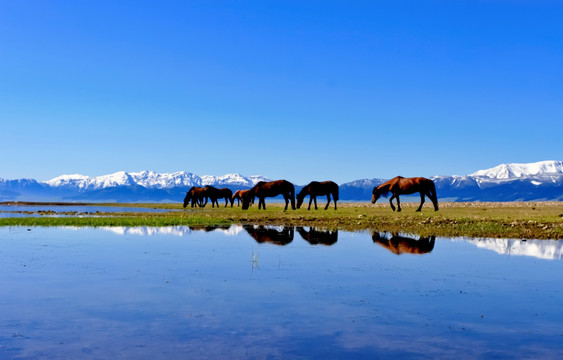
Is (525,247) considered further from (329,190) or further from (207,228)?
(329,190)

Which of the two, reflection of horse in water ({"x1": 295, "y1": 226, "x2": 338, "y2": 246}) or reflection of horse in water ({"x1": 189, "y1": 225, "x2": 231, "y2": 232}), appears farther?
reflection of horse in water ({"x1": 189, "y1": 225, "x2": 231, "y2": 232})

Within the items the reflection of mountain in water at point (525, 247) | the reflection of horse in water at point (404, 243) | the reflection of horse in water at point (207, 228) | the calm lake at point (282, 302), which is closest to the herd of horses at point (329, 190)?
the reflection of horse in water at point (207, 228)

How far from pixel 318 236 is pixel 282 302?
641 inches

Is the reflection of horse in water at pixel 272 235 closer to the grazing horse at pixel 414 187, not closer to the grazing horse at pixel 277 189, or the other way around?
the grazing horse at pixel 414 187

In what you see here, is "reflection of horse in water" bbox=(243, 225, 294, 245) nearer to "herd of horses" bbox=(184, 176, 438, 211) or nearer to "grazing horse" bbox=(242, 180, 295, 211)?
"herd of horses" bbox=(184, 176, 438, 211)

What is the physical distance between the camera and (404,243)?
79.5 feet

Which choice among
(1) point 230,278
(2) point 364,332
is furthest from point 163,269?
(2) point 364,332

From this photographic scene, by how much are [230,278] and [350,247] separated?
29.5 ft

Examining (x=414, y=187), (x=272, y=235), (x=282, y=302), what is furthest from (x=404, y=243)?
(x=414, y=187)

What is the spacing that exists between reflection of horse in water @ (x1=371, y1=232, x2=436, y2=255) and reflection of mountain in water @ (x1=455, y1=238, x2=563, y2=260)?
2.14 m

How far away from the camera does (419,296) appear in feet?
42.3

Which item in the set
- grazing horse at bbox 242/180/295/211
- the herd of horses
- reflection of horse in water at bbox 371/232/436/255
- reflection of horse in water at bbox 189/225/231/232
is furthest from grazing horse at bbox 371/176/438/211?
reflection of horse in water at bbox 371/232/436/255

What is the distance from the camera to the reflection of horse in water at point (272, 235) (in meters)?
25.9

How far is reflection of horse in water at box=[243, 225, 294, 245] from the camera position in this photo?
25927 millimetres
